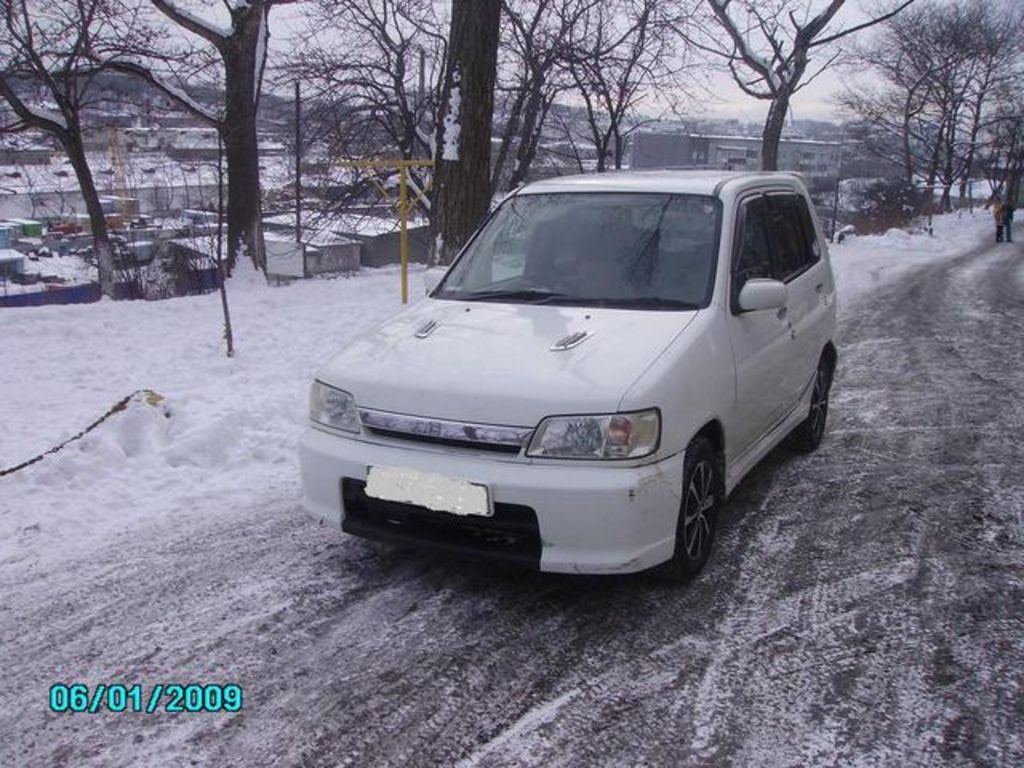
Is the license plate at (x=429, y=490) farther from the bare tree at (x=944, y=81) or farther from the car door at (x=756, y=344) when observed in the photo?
the bare tree at (x=944, y=81)

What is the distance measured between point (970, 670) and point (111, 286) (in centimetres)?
1696

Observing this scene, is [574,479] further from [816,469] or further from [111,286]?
[111,286]

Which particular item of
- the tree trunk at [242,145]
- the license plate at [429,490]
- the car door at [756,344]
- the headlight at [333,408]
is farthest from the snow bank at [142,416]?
the tree trunk at [242,145]

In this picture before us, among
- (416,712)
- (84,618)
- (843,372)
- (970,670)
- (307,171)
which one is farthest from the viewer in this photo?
(307,171)

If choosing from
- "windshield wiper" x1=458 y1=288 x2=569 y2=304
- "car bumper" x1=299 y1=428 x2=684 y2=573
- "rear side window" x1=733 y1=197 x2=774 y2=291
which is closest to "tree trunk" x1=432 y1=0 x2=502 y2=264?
"rear side window" x1=733 y1=197 x2=774 y2=291

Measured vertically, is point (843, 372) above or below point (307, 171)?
below

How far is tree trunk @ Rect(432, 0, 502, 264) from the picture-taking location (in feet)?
30.2

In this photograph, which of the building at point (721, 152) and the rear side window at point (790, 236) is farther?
the building at point (721, 152)

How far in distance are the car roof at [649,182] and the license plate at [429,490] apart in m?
2.12

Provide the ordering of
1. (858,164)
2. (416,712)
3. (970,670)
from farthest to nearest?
(858,164)
(970,670)
(416,712)

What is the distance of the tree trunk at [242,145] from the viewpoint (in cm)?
1622

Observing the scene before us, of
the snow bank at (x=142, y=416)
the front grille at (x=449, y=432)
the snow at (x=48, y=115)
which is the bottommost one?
the snow bank at (x=142, y=416)

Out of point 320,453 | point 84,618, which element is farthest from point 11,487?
point 320,453

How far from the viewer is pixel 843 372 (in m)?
8.28
